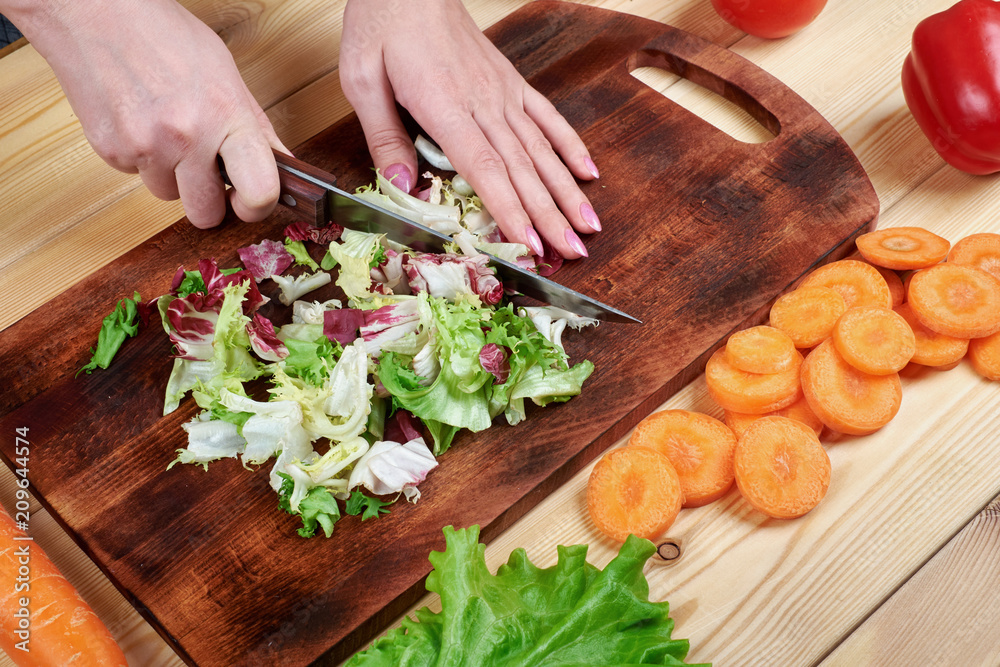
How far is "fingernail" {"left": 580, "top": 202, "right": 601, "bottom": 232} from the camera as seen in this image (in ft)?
7.30

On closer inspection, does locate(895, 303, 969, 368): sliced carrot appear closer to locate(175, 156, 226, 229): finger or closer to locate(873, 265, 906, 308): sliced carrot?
locate(873, 265, 906, 308): sliced carrot

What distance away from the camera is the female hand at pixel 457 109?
229 cm

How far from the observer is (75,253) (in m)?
2.46

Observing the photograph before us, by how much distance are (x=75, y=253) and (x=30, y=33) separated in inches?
27.8

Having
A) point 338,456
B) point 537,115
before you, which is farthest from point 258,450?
point 537,115

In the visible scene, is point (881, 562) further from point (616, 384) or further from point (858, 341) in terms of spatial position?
point (616, 384)

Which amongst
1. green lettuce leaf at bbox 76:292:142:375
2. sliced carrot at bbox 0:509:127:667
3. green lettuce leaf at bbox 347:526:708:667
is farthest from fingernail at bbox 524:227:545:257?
sliced carrot at bbox 0:509:127:667

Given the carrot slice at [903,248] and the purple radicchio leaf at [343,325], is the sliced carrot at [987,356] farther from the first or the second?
the purple radicchio leaf at [343,325]

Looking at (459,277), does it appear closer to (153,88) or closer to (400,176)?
(400,176)

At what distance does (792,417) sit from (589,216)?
2.36 ft

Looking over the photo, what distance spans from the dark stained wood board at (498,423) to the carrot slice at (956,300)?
0.28 m

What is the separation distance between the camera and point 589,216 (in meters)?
2.23

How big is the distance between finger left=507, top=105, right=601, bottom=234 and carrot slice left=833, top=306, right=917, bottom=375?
677 mm

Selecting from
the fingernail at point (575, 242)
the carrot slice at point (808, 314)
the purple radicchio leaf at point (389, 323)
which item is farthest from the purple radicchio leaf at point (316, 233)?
the carrot slice at point (808, 314)
